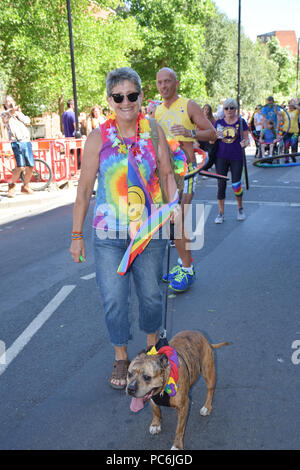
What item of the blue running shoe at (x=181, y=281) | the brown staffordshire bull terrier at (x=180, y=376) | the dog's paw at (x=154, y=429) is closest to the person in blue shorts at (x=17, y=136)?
the blue running shoe at (x=181, y=281)

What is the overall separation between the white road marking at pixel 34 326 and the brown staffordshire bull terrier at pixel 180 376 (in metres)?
1.56

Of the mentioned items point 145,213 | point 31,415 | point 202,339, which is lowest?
point 31,415

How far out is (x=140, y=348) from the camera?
394 centimetres

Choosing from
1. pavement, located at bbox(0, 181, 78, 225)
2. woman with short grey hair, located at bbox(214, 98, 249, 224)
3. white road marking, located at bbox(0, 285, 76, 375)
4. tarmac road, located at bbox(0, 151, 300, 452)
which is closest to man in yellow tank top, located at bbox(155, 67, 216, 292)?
tarmac road, located at bbox(0, 151, 300, 452)

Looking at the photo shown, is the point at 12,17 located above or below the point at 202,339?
above

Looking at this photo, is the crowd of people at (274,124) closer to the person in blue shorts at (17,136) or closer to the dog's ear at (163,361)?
the person in blue shorts at (17,136)

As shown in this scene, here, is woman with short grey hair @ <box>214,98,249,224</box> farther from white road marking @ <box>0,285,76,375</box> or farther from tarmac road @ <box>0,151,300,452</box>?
white road marking @ <box>0,285,76,375</box>

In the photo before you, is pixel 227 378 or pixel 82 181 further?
pixel 227 378

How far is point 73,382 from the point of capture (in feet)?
11.3

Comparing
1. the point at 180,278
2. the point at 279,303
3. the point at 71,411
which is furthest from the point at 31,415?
the point at 279,303

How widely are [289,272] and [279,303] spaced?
1075 mm

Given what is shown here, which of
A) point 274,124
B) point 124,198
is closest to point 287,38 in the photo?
point 274,124

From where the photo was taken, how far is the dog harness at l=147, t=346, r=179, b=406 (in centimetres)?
255

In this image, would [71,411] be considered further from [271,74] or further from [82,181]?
[271,74]
